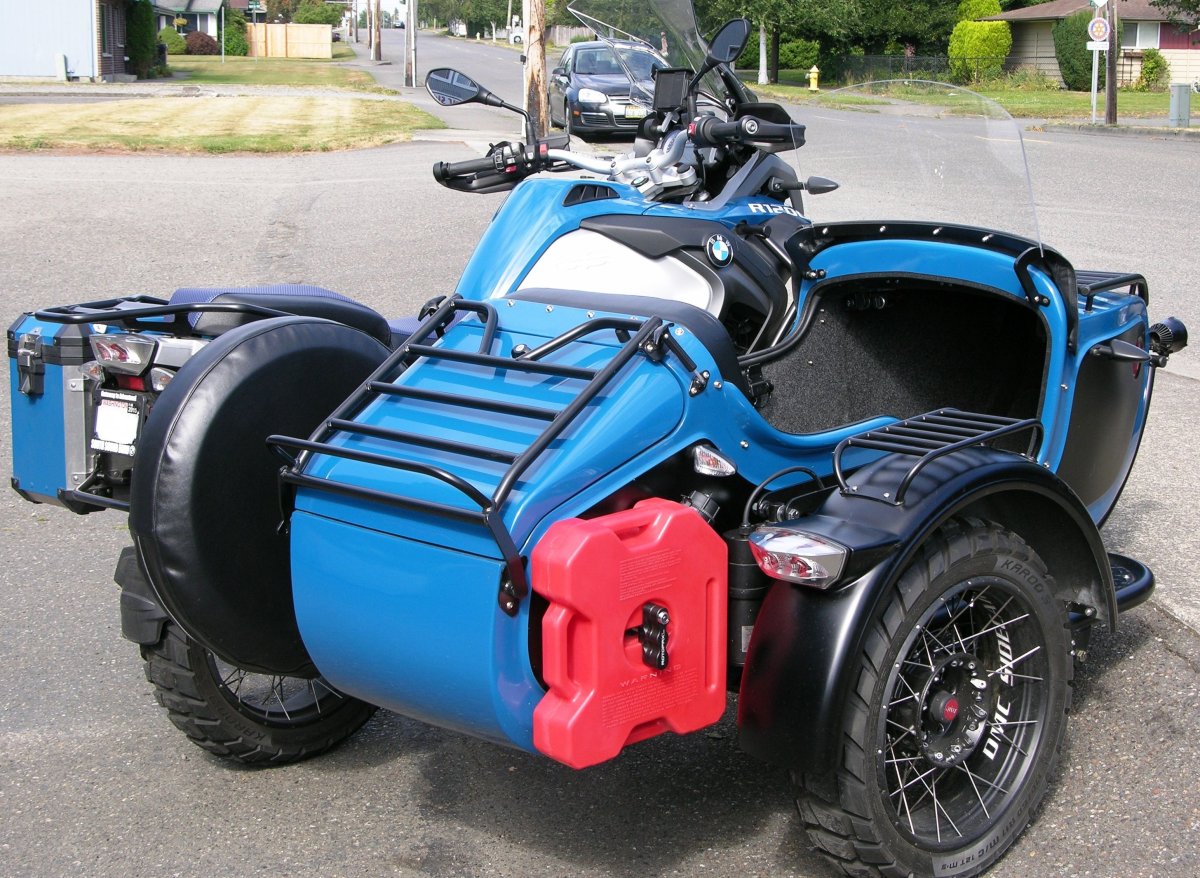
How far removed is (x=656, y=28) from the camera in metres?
4.34

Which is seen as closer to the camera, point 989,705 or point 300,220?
point 989,705

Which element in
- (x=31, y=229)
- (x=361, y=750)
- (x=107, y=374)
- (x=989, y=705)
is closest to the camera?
(x=989, y=705)

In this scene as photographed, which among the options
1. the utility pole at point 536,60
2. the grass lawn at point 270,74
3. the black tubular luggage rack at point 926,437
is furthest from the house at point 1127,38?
the black tubular luggage rack at point 926,437

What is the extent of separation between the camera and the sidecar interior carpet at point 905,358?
11.5 ft

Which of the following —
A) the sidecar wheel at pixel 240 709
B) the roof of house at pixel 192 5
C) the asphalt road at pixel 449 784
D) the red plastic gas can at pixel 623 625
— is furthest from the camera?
the roof of house at pixel 192 5

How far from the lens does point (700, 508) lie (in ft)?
9.57

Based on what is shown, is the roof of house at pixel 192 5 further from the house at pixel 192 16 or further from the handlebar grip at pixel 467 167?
the handlebar grip at pixel 467 167

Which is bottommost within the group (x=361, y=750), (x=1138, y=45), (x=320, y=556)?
(x=361, y=750)

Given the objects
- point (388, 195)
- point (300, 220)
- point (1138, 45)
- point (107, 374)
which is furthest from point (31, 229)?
point (1138, 45)

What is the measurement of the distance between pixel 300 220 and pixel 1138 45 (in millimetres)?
47544

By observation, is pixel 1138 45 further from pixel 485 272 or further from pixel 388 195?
pixel 485 272

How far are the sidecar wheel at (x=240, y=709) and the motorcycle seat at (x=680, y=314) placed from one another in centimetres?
117

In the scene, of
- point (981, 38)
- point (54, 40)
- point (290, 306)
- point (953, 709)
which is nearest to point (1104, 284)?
point (953, 709)

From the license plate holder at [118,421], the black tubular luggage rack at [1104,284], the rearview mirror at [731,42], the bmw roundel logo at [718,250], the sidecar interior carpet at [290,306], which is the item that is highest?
the rearview mirror at [731,42]
